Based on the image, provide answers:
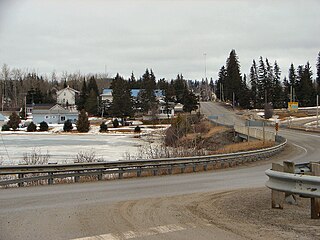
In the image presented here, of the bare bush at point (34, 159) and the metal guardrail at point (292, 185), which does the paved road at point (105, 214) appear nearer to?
the metal guardrail at point (292, 185)

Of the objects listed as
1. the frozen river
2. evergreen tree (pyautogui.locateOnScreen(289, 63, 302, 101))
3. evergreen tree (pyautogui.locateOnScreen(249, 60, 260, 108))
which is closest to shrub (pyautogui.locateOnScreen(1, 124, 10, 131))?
the frozen river

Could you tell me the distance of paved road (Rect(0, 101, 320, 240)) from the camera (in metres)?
6.78

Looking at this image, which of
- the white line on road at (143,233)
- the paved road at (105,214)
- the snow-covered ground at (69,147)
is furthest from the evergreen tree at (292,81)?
the white line on road at (143,233)

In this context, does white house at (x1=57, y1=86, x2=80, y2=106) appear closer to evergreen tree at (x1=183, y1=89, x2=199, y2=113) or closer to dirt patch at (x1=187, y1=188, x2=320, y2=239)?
evergreen tree at (x1=183, y1=89, x2=199, y2=113)

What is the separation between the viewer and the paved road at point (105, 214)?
6781mm

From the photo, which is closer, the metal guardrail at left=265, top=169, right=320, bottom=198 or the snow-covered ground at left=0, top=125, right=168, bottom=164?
the metal guardrail at left=265, top=169, right=320, bottom=198

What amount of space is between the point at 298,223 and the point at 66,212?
4508 mm

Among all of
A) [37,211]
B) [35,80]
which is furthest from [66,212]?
[35,80]

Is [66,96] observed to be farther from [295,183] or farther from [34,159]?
[295,183]

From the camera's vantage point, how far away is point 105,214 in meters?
8.38

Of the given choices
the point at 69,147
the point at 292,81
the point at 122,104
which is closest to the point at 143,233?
the point at 69,147

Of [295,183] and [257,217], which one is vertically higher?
[295,183]

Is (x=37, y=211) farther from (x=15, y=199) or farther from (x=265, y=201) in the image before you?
(x=265, y=201)

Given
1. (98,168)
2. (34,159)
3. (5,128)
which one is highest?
(98,168)
